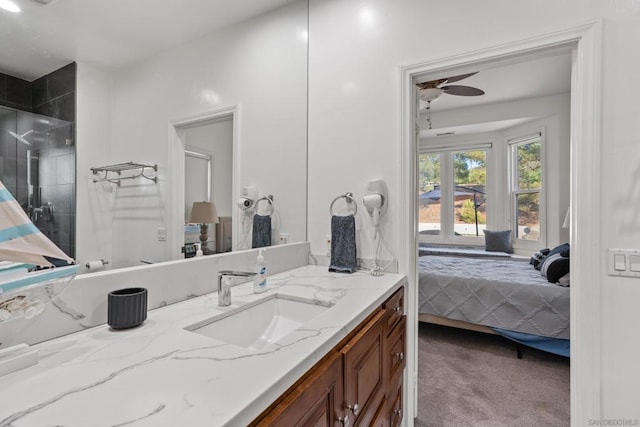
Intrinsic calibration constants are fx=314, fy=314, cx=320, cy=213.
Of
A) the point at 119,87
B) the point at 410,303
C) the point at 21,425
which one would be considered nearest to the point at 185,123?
the point at 119,87

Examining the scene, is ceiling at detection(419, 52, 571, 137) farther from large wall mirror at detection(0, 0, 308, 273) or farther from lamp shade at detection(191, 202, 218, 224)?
lamp shade at detection(191, 202, 218, 224)

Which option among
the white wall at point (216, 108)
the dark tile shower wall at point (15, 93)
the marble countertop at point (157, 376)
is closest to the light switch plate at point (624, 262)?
the marble countertop at point (157, 376)

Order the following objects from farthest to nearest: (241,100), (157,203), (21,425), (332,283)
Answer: (241,100) < (332,283) < (157,203) < (21,425)

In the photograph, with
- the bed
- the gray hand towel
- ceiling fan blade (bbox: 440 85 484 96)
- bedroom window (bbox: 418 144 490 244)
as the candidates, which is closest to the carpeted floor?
the bed

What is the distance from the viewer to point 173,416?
54 centimetres

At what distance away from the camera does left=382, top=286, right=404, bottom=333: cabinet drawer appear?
4.63ft

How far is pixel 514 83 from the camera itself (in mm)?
3473

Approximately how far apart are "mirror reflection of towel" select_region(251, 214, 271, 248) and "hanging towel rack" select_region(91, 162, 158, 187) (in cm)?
69

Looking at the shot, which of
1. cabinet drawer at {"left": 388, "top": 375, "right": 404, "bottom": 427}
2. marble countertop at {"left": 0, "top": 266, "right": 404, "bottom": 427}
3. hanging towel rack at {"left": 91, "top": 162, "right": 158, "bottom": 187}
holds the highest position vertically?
hanging towel rack at {"left": 91, "top": 162, "right": 158, "bottom": 187}

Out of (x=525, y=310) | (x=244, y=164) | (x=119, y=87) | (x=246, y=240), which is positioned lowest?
(x=525, y=310)

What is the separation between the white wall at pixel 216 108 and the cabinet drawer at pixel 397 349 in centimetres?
81

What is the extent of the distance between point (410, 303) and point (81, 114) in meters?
1.69

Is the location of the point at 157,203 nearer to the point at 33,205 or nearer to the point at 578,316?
the point at 33,205

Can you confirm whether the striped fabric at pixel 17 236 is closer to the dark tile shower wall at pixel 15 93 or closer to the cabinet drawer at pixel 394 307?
the dark tile shower wall at pixel 15 93
